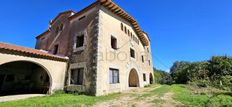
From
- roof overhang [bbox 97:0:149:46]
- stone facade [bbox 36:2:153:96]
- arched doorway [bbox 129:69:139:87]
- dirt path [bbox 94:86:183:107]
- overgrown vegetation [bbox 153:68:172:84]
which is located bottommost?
overgrown vegetation [bbox 153:68:172:84]

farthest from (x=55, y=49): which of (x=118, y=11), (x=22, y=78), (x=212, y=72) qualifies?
(x=212, y=72)

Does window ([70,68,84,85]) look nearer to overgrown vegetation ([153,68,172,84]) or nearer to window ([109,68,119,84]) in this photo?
window ([109,68,119,84])

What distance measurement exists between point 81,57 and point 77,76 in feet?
5.41

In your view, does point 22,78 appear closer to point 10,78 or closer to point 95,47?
point 10,78

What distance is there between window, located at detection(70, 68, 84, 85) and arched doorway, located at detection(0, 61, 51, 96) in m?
3.14

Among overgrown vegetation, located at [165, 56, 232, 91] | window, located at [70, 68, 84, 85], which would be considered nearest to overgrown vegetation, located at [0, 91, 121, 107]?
window, located at [70, 68, 84, 85]

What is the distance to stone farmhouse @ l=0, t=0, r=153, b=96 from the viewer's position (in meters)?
9.80

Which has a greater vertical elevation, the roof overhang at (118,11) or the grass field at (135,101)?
the roof overhang at (118,11)

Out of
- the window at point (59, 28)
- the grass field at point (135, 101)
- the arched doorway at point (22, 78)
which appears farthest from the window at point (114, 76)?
the window at point (59, 28)

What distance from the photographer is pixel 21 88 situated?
14344mm

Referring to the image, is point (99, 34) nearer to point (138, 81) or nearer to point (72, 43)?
point (72, 43)

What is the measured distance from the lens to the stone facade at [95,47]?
9961 mm

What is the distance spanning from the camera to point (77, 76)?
36.3 feet

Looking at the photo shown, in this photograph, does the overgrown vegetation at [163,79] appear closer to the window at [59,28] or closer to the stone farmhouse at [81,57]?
the stone farmhouse at [81,57]
